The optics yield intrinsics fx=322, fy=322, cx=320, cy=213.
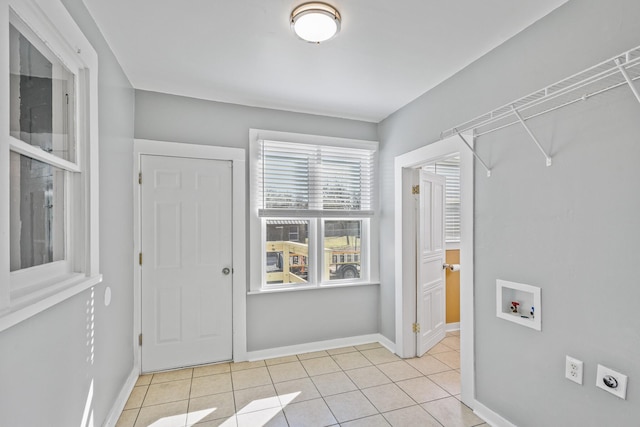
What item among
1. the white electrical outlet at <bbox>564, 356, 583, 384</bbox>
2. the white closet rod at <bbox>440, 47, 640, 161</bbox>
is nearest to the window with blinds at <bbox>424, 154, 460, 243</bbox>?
the white closet rod at <bbox>440, 47, 640, 161</bbox>

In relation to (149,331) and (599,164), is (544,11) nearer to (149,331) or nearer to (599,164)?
(599,164)

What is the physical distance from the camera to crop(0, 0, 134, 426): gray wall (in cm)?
115

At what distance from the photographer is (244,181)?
10.2ft

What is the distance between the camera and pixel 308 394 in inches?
100

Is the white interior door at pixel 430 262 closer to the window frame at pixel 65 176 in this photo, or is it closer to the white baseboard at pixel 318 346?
the white baseboard at pixel 318 346

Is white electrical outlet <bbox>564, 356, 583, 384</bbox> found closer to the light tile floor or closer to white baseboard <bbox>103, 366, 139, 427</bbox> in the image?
the light tile floor

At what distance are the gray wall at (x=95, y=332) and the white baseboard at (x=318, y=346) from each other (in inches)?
44.4

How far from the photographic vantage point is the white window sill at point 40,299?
Result: 102cm

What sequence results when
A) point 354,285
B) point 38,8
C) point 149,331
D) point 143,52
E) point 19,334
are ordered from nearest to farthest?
point 19,334, point 38,8, point 143,52, point 149,331, point 354,285

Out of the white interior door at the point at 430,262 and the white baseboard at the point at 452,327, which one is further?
the white baseboard at the point at 452,327

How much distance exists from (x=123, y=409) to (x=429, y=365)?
2573mm

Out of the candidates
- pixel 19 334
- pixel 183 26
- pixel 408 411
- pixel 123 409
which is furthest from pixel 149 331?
pixel 183 26

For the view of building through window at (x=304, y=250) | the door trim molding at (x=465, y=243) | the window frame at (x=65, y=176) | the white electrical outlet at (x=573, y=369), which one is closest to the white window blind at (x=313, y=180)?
the view of building through window at (x=304, y=250)

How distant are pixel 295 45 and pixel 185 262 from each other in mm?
2073
